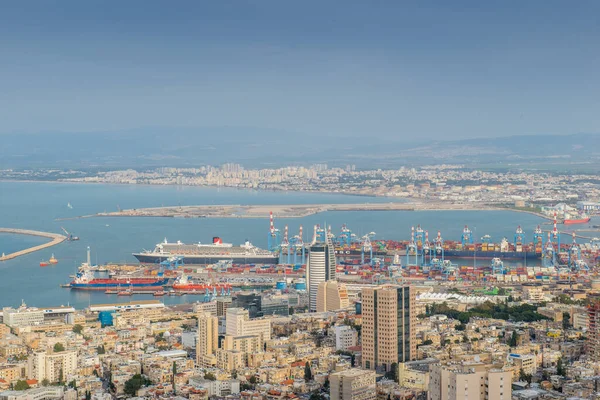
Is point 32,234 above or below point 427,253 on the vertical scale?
above

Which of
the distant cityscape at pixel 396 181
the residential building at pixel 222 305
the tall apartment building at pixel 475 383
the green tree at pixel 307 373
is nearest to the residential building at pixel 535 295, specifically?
the residential building at pixel 222 305

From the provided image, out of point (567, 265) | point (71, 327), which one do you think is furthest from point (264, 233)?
point (71, 327)

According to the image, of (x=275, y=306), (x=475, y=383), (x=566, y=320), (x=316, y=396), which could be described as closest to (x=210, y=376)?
(x=316, y=396)

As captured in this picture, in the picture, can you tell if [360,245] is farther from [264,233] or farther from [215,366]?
[215,366]

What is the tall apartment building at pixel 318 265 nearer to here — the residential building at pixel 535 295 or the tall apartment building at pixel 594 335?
the residential building at pixel 535 295

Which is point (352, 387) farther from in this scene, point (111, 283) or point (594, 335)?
point (111, 283)
